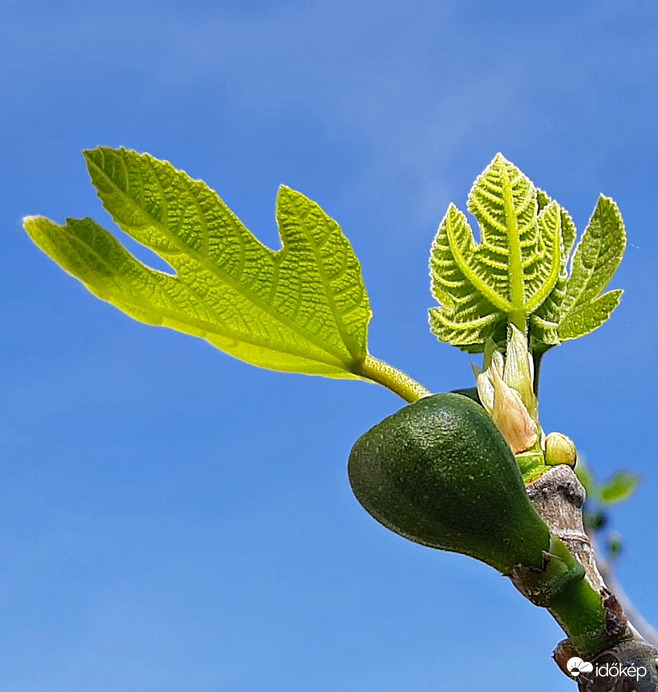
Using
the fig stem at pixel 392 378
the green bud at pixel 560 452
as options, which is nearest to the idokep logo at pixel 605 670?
the green bud at pixel 560 452

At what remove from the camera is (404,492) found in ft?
5.96

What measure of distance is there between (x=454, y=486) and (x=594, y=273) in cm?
96

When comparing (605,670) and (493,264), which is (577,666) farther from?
(493,264)

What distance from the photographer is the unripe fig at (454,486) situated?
5.86 ft

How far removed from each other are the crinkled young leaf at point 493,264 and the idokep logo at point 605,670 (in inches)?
33.4

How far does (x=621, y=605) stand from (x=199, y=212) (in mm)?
1260

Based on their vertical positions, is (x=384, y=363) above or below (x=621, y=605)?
above

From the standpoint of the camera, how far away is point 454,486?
5.85 feet

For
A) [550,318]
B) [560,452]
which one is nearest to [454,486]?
[560,452]

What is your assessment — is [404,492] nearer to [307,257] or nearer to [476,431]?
[476,431]

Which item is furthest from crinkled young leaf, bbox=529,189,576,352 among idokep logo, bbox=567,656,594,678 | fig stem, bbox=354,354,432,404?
idokep logo, bbox=567,656,594,678

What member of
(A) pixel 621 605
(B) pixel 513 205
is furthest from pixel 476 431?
(B) pixel 513 205

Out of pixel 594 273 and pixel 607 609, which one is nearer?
pixel 607 609

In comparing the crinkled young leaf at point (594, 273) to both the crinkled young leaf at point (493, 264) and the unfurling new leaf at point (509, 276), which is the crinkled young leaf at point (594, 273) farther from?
the crinkled young leaf at point (493, 264)
